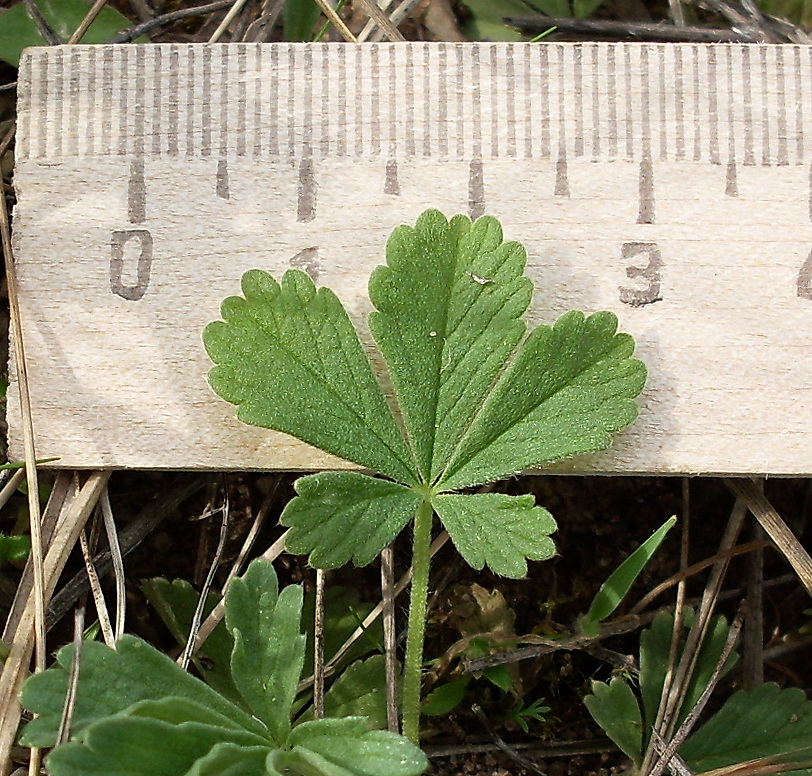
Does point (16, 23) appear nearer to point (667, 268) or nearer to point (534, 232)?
point (534, 232)

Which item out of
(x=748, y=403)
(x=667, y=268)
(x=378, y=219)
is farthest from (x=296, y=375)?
(x=748, y=403)

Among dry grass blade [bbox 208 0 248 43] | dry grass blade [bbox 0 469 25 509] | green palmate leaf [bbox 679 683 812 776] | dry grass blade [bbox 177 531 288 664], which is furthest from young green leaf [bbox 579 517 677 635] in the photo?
dry grass blade [bbox 208 0 248 43]

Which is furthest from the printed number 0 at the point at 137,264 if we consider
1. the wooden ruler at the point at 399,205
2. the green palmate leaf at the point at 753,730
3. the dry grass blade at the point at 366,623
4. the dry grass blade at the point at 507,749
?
the green palmate leaf at the point at 753,730

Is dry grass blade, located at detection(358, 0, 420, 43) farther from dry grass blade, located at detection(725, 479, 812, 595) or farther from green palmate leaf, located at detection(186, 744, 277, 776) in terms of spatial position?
green palmate leaf, located at detection(186, 744, 277, 776)

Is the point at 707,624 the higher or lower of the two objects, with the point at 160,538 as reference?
lower

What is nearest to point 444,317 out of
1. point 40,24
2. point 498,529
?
point 498,529

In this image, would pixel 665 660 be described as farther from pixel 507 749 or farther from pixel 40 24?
pixel 40 24
